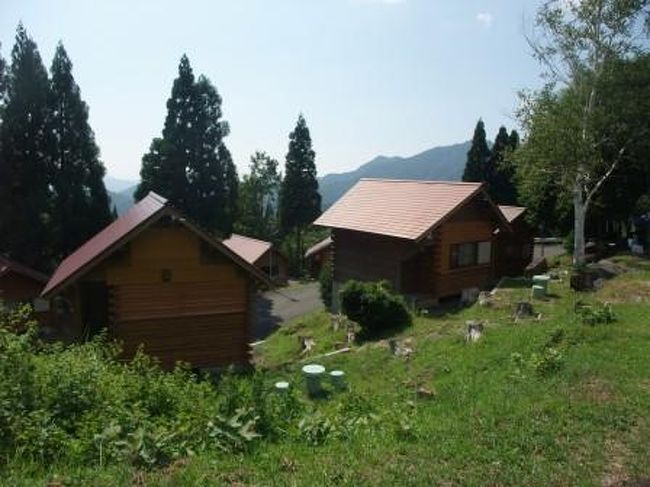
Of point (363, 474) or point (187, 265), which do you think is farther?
point (187, 265)

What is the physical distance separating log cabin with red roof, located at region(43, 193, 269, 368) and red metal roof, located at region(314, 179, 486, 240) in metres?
8.03

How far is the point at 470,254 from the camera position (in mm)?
25938

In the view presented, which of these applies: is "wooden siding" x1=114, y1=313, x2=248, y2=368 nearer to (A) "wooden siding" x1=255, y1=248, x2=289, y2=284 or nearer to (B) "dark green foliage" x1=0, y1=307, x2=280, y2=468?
(B) "dark green foliage" x1=0, y1=307, x2=280, y2=468

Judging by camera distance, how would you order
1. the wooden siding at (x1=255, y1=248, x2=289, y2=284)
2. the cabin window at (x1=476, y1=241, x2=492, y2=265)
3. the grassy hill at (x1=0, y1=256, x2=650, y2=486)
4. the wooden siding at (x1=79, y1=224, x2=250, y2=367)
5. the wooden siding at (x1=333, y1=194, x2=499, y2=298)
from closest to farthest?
the grassy hill at (x1=0, y1=256, x2=650, y2=486) < the wooden siding at (x1=79, y1=224, x2=250, y2=367) < the wooden siding at (x1=333, y1=194, x2=499, y2=298) < the cabin window at (x1=476, y1=241, x2=492, y2=265) < the wooden siding at (x1=255, y1=248, x2=289, y2=284)

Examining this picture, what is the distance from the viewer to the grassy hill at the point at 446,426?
20.5 ft

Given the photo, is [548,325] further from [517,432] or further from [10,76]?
[10,76]

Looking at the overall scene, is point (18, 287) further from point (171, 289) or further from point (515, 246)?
point (515, 246)

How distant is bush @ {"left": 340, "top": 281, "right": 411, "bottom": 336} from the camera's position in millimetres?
20109

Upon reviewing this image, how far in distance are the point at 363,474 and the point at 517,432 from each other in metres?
2.46

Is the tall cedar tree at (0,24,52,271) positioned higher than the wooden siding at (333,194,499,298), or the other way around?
the tall cedar tree at (0,24,52,271)

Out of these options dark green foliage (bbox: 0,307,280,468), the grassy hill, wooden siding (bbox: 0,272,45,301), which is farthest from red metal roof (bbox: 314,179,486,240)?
dark green foliage (bbox: 0,307,280,468)

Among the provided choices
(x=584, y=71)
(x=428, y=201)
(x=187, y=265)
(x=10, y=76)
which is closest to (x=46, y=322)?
(x=187, y=265)

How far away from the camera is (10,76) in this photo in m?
31.4

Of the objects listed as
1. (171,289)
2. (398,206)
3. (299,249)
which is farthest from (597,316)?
(299,249)
